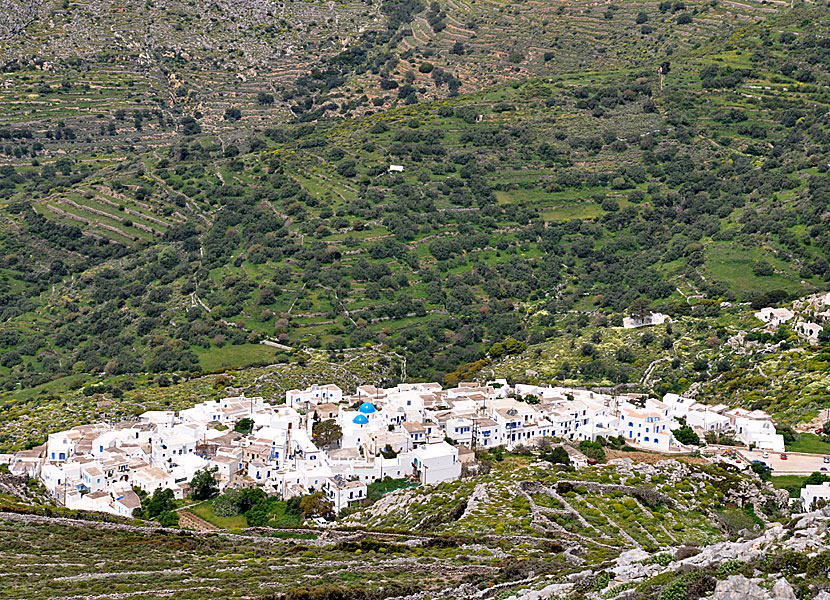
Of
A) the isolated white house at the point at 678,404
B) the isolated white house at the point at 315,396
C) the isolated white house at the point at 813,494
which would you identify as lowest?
the isolated white house at the point at 813,494

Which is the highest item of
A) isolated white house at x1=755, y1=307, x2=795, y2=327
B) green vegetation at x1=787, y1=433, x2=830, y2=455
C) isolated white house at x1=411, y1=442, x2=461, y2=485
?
isolated white house at x1=755, y1=307, x2=795, y2=327

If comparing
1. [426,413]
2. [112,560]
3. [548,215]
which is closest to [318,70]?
[548,215]

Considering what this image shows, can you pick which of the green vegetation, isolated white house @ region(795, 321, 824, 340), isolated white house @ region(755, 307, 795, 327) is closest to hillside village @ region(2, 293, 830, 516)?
the green vegetation

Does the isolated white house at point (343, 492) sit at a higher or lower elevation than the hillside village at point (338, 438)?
lower

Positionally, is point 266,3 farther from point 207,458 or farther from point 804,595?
point 804,595

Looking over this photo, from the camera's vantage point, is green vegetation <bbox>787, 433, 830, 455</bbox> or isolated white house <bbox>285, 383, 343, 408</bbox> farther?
isolated white house <bbox>285, 383, 343, 408</bbox>

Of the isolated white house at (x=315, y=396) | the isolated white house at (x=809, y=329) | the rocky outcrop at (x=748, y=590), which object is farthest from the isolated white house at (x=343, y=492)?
the isolated white house at (x=809, y=329)

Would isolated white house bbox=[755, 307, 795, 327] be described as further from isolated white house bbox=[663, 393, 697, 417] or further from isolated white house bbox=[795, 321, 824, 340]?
isolated white house bbox=[663, 393, 697, 417]

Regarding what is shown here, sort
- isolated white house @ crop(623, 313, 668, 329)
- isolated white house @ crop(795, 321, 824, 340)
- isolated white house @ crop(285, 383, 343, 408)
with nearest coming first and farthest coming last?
isolated white house @ crop(285, 383, 343, 408) → isolated white house @ crop(795, 321, 824, 340) → isolated white house @ crop(623, 313, 668, 329)

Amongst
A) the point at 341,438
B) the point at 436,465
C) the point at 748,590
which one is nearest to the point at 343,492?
the point at 436,465

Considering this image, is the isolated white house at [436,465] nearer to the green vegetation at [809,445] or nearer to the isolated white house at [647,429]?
the isolated white house at [647,429]
